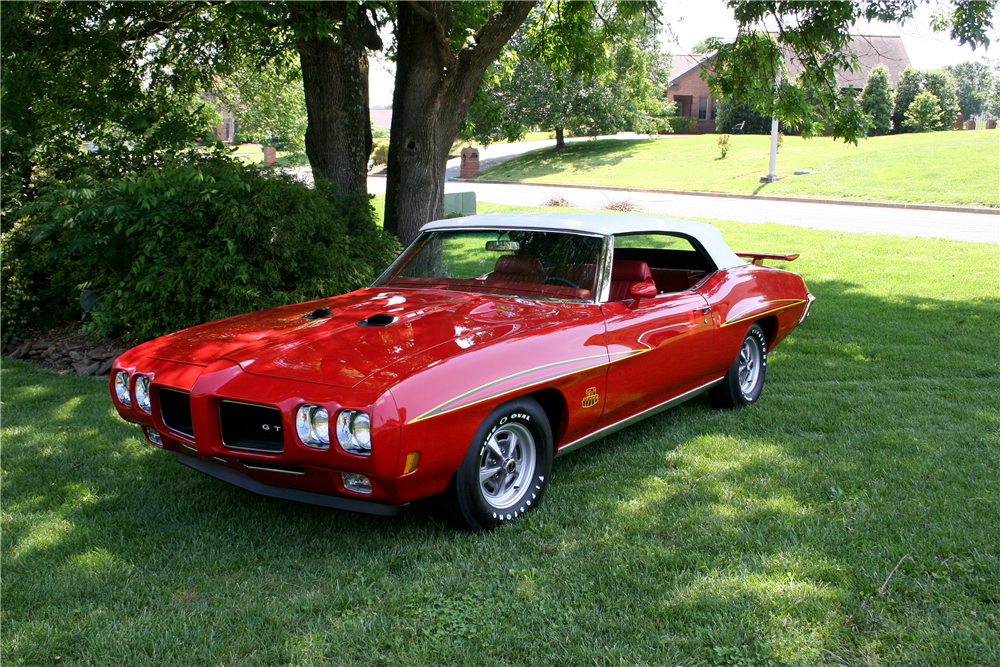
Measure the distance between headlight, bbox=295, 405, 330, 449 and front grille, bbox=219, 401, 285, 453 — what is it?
0.67 feet

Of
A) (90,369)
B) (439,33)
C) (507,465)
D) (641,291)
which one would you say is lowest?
(90,369)

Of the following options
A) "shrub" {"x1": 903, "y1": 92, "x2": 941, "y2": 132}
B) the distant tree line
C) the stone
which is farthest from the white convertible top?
"shrub" {"x1": 903, "y1": 92, "x2": 941, "y2": 132}

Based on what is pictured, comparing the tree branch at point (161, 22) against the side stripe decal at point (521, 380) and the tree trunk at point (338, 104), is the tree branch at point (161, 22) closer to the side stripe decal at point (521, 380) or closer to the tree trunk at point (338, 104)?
the tree trunk at point (338, 104)

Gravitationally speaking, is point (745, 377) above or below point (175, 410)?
below

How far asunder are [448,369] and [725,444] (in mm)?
2242

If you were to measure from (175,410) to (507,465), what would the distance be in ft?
5.26

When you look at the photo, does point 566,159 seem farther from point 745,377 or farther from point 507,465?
point 507,465

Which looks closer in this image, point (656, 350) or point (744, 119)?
point (656, 350)

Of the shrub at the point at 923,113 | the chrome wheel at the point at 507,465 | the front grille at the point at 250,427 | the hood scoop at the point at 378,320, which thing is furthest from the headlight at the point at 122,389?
the shrub at the point at 923,113

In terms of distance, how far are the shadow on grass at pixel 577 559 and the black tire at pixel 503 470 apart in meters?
0.12

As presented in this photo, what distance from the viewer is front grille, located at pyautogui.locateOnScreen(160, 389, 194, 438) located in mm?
3598

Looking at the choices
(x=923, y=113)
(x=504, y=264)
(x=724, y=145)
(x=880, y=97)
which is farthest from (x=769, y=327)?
(x=923, y=113)

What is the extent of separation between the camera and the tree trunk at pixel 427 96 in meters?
8.18

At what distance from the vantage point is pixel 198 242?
679 centimetres
